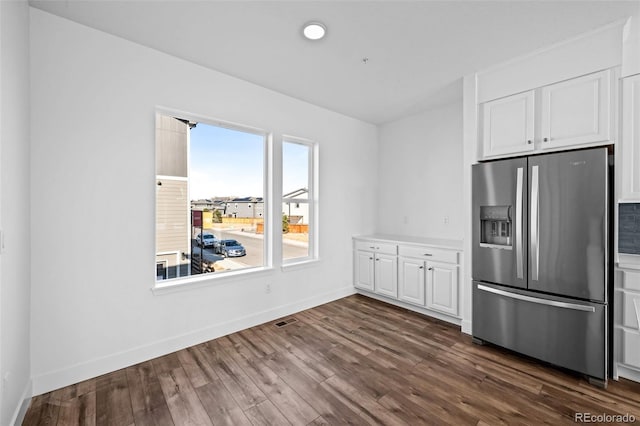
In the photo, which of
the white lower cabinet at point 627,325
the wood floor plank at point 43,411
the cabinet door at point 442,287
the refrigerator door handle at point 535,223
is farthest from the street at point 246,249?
the white lower cabinet at point 627,325

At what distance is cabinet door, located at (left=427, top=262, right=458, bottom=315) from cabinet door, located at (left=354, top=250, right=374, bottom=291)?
0.90 metres

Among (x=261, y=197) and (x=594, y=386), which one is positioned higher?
(x=261, y=197)

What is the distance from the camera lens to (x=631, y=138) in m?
2.15

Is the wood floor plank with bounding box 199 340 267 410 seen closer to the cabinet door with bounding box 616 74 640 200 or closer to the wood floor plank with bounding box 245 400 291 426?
the wood floor plank with bounding box 245 400 291 426

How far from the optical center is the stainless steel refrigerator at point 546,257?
2.17 meters

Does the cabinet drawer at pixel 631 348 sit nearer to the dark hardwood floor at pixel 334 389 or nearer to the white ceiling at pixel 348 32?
the dark hardwood floor at pixel 334 389

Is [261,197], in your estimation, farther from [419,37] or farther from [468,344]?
[468,344]

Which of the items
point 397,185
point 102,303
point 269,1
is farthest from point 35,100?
point 397,185

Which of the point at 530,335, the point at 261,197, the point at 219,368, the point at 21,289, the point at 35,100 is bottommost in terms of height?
the point at 219,368

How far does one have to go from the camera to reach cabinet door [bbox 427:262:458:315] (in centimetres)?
324

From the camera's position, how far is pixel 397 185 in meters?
4.57

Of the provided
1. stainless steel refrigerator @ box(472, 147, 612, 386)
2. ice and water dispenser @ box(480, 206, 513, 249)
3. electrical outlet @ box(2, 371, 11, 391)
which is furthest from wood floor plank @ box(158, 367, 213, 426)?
ice and water dispenser @ box(480, 206, 513, 249)

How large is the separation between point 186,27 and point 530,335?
384 cm

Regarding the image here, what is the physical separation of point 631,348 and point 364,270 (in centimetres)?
270
